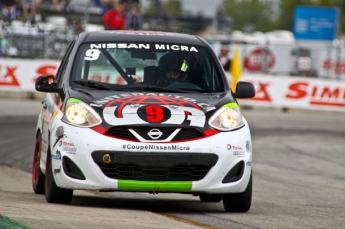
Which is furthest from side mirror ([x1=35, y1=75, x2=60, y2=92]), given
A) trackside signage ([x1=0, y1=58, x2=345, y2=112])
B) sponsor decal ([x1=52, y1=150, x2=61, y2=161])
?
trackside signage ([x1=0, y1=58, x2=345, y2=112])

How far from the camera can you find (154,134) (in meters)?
7.93

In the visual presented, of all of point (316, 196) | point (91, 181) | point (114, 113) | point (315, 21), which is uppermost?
point (114, 113)

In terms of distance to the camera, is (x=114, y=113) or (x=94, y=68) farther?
(x=94, y=68)

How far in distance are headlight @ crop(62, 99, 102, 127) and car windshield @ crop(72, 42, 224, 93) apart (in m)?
0.60

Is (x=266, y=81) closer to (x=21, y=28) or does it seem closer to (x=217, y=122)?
(x=21, y=28)

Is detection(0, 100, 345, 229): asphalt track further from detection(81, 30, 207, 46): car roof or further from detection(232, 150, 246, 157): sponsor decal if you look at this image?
detection(81, 30, 207, 46): car roof

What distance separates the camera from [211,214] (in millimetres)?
8367

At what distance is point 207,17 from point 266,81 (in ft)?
39.3

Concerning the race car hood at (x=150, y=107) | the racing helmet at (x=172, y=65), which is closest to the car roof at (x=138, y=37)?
the racing helmet at (x=172, y=65)

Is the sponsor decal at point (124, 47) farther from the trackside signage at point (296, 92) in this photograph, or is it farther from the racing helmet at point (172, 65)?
the trackside signage at point (296, 92)

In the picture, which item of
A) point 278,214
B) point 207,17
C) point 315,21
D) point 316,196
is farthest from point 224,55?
point 315,21

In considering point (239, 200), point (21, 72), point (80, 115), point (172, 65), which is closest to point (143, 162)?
point (80, 115)

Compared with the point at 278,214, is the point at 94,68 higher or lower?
higher

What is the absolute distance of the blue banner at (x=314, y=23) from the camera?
5259 cm
